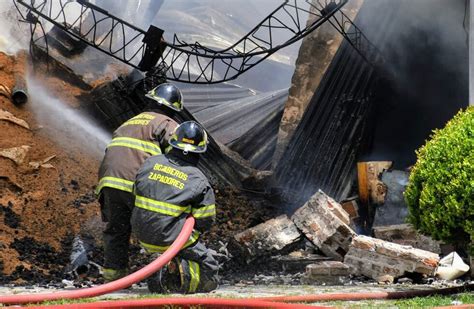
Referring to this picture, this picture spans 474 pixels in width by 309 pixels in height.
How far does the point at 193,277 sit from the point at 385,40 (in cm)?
853

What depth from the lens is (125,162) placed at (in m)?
7.70

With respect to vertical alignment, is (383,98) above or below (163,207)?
above

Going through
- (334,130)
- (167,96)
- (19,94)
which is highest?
(19,94)

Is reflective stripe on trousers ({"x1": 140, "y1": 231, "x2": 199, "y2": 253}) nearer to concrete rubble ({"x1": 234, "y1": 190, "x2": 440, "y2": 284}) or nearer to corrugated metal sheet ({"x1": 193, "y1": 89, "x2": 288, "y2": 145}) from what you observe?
concrete rubble ({"x1": 234, "y1": 190, "x2": 440, "y2": 284})

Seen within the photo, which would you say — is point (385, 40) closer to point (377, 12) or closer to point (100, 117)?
point (377, 12)

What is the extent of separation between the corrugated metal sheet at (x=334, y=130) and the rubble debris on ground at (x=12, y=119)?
4.05 meters

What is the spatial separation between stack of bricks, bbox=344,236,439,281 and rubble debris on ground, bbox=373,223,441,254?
108cm

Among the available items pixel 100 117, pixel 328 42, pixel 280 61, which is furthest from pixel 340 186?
pixel 280 61

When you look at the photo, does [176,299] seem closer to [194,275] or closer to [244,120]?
[194,275]

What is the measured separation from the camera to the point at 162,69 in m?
13.0

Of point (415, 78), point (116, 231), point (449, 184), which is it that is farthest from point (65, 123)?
Result: point (449, 184)

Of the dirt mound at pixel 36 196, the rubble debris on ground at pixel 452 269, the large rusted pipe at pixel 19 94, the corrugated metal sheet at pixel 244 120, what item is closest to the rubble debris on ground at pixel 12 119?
the dirt mound at pixel 36 196

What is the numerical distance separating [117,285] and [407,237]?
5.18 meters

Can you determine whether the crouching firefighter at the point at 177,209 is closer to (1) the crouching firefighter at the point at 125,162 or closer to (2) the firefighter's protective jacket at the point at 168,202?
(2) the firefighter's protective jacket at the point at 168,202
